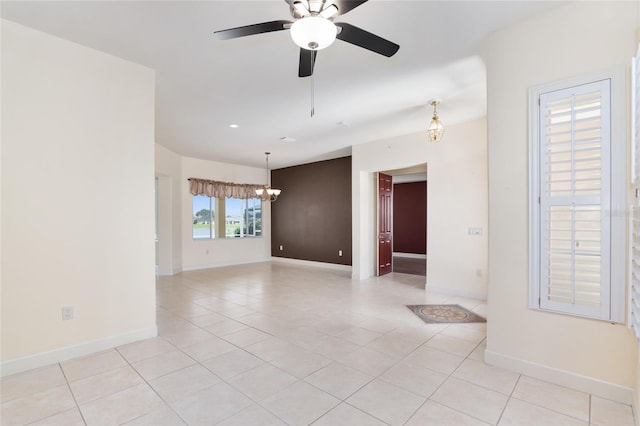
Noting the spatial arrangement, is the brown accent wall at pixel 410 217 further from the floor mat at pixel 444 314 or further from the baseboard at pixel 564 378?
the baseboard at pixel 564 378

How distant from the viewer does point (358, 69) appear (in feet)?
10.0

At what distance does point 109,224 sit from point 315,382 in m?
2.40

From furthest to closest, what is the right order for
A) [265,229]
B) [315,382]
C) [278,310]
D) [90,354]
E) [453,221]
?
[265,229] < [453,221] < [278,310] < [90,354] < [315,382]

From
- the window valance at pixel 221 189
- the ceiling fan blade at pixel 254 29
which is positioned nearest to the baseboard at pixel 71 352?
the ceiling fan blade at pixel 254 29

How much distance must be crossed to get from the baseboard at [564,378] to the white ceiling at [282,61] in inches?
107

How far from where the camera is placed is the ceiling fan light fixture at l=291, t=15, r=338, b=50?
61.4 inches

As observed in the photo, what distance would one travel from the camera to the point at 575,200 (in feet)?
6.96

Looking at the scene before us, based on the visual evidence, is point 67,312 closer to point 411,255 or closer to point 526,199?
point 526,199

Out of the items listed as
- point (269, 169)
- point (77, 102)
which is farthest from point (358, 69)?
point (269, 169)

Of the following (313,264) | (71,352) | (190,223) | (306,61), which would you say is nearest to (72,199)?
(71,352)

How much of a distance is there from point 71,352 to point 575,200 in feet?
14.0

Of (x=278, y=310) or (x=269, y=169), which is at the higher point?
(x=269, y=169)

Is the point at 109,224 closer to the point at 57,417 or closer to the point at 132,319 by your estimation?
the point at 132,319

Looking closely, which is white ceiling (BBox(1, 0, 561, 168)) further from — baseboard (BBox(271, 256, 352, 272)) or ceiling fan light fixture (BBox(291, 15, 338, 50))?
baseboard (BBox(271, 256, 352, 272))
